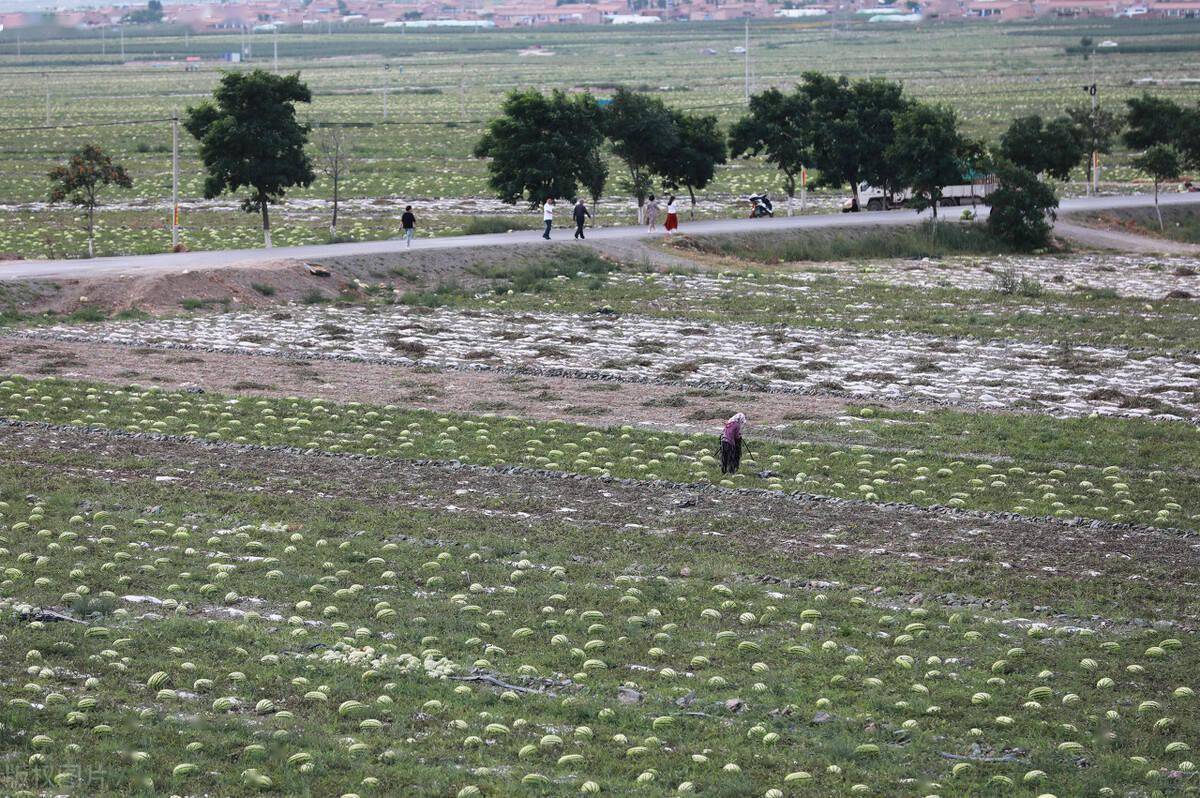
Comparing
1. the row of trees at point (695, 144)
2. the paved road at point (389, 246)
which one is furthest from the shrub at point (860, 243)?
the row of trees at point (695, 144)

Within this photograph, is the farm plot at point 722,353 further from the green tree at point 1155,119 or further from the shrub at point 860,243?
the green tree at point 1155,119

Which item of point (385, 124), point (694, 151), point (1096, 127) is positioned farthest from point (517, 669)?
point (385, 124)

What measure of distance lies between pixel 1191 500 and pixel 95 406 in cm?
1838

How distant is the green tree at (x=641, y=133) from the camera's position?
5900 cm

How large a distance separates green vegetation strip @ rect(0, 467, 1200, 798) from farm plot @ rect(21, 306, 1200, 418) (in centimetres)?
1338

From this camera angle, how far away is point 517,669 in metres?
15.0

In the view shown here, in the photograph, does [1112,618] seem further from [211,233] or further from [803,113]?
[803,113]

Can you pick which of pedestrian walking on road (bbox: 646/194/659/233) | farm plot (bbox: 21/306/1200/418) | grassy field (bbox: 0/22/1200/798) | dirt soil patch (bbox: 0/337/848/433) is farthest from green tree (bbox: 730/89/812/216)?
dirt soil patch (bbox: 0/337/848/433)

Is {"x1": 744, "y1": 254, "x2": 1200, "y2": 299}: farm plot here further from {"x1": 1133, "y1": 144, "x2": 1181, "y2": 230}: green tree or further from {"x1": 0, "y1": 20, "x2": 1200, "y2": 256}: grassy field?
{"x1": 0, "y1": 20, "x2": 1200, "y2": 256}: grassy field

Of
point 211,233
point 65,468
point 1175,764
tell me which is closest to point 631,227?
point 211,233

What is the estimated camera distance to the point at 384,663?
593 inches

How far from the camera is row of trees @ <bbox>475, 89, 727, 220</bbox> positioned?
56.3 m

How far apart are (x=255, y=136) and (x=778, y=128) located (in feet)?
77.7

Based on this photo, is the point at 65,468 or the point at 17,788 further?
the point at 65,468
